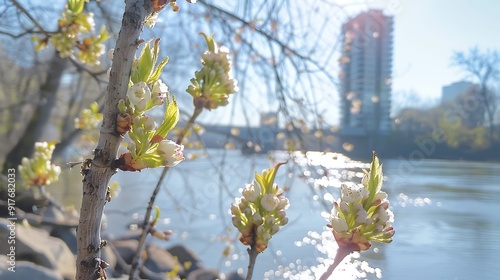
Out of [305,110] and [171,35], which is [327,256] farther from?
[171,35]

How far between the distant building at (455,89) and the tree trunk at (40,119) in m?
3.41

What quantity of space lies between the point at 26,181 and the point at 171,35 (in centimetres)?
180

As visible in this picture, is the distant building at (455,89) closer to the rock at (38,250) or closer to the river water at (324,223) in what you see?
the river water at (324,223)

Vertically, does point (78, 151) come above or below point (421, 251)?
above

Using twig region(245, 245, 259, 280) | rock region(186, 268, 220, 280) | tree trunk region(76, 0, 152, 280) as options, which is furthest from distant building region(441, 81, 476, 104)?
tree trunk region(76, 0, 152, 280)

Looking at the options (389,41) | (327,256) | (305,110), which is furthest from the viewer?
(389,41)


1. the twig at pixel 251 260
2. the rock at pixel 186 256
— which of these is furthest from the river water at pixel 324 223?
the twig at pixel 251 260

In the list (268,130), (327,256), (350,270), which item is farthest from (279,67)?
(327,256)

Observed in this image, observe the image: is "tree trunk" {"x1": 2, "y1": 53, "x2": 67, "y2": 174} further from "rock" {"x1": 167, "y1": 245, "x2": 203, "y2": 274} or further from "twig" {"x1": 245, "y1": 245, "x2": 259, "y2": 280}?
"twig" {"x1": 245, "y1": 245, "x2": 259, "y2": 280}

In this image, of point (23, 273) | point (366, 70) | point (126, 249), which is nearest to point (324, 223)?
point (366, 70)

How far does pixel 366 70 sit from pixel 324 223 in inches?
57.6

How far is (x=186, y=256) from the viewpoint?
330 cm

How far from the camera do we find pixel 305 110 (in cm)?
207

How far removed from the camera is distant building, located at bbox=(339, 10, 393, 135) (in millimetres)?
2465
